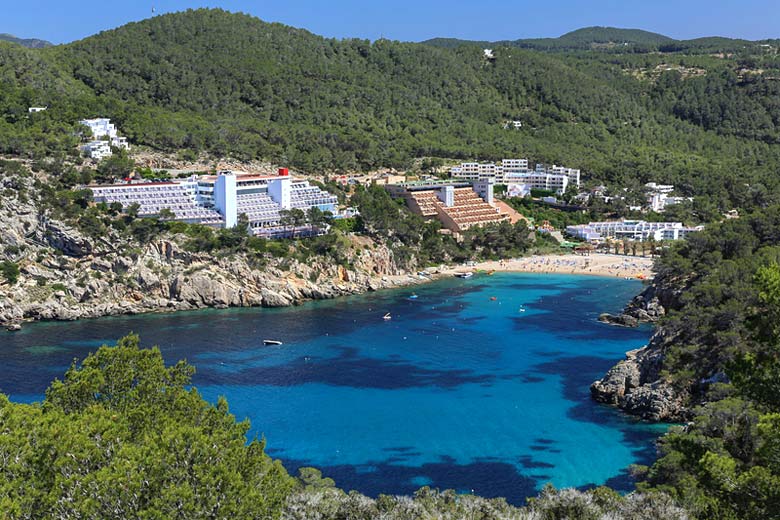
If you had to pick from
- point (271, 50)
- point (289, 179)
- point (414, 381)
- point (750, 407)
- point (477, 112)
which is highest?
point (271, 50)

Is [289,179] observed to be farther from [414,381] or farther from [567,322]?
[414,381]

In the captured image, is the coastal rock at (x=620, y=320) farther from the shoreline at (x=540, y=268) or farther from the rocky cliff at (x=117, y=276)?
the rocky cliff at (x=117, y=276)

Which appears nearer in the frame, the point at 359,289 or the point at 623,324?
the point at 623,324

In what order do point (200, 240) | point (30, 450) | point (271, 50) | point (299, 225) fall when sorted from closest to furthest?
point (30, 450) → point (200, 240) → point (299, 225) → point (271, 50)

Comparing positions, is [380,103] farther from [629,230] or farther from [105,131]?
[105,131]

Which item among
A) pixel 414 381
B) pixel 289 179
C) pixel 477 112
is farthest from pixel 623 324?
pixel 477 112
